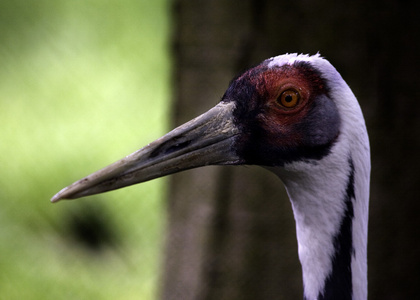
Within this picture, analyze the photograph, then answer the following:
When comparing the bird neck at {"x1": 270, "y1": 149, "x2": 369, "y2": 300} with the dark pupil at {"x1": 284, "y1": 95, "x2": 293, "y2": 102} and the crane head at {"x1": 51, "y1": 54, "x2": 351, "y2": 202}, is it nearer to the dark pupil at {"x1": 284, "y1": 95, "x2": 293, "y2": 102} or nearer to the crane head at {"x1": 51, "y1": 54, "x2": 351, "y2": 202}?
the crane head at {"x1": 51, "y1": 54, "x2": 351, "y2": 202}

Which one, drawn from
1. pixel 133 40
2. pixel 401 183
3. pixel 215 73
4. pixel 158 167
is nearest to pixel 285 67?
pixel 158 167

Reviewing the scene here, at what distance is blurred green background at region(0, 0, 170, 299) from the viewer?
5168 mm

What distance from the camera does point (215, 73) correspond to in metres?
3.29

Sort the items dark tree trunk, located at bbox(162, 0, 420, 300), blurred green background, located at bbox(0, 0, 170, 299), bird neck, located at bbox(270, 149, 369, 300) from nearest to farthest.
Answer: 1. bird neck, located at bbox(270, 149, 369, 300)
2. dark tree trunk, located at bbox(162, 0, 420, 300)
3. blurred green background, located at bbox(0, 0, 170, 299)

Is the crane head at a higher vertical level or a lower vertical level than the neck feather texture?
higher

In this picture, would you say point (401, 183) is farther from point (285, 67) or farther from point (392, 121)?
point (285, 67)

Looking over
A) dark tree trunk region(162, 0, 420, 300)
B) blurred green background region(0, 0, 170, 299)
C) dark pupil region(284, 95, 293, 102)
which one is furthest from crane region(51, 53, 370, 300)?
blurred green background region(0, 0, 170, 299)

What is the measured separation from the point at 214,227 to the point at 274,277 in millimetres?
405

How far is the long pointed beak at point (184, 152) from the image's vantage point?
2.18 metres

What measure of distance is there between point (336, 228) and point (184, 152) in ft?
1.88

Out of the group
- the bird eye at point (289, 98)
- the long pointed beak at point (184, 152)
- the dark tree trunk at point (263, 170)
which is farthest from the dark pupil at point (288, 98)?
the dark tree trunk at point (263, 170)

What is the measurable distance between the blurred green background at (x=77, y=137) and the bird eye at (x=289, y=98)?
99.3 inches

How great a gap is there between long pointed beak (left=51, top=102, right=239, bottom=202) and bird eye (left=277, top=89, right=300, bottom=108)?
17 centimetres

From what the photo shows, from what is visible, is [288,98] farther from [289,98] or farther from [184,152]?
[184,152]
